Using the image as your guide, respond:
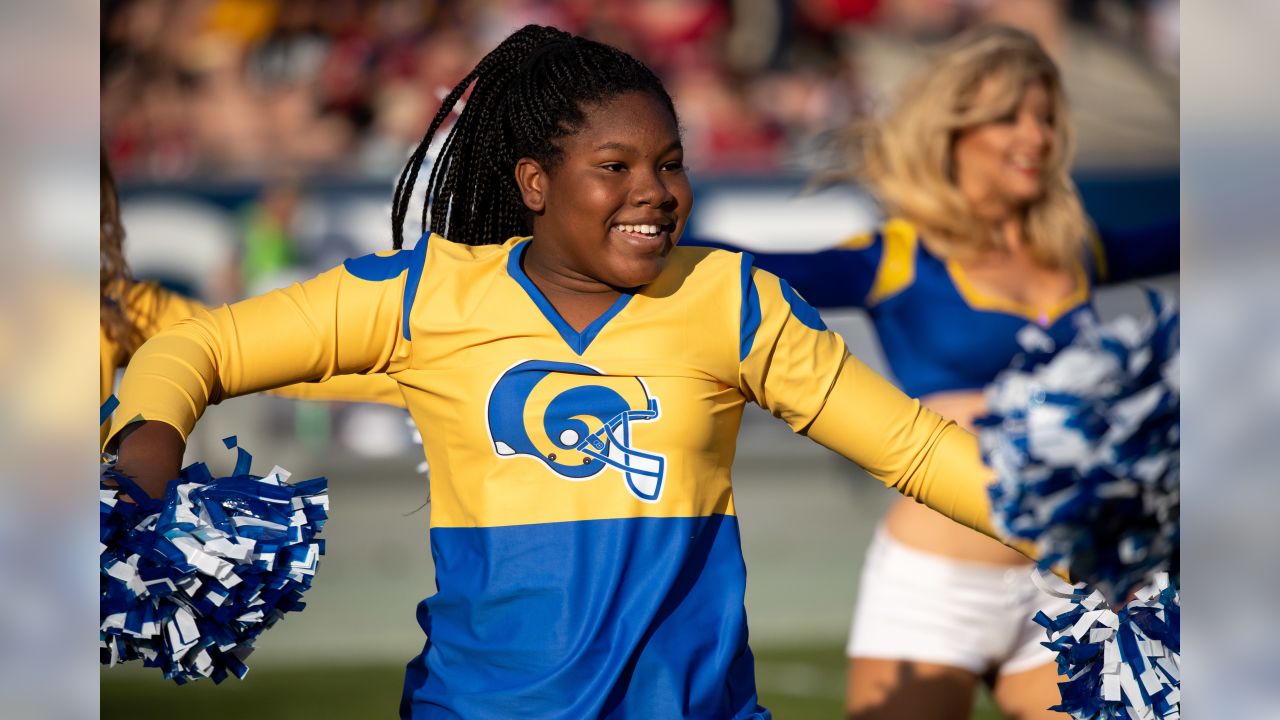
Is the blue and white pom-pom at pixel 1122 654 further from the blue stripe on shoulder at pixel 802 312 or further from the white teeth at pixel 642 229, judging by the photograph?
the white teeth at pixel 642 229

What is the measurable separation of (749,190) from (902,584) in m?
7.36

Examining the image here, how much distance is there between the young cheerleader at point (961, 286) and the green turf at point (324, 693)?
2537mm

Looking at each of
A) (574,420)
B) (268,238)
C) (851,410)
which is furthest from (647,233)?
(268,238)

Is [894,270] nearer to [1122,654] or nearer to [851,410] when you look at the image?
[851,410]

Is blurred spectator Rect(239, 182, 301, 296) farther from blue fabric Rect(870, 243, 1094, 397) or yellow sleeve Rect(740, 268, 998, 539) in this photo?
yellow sleeve Rect(740, 268, 998, 539)

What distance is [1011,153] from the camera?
443 centimetres

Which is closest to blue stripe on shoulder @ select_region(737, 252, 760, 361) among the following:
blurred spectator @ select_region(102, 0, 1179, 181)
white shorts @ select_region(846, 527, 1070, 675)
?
white shorts @ select_region(846, 527, 1070, 675)

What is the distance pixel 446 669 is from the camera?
2.50 meters

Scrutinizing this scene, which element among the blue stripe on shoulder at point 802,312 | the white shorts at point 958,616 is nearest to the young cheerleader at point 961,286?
the white shorts at point 958,616

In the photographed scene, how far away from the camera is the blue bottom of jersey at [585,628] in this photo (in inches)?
95.1

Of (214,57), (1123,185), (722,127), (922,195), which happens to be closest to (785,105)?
(722,127)

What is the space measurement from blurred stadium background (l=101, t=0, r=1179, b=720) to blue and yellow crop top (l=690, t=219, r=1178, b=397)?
130 inches

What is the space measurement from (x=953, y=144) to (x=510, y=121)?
2.07 metres
